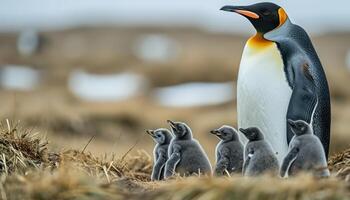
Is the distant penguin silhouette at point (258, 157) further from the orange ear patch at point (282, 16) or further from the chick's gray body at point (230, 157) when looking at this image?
the orange ear patch at point (282, 16)

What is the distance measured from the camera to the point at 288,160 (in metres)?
5.93

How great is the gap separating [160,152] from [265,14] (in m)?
1.55

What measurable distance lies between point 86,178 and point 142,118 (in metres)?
18.4

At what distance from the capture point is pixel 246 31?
2603 inches

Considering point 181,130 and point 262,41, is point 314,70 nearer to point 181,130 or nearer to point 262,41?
point 262,41

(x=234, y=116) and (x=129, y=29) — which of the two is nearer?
(x=234, y=116)

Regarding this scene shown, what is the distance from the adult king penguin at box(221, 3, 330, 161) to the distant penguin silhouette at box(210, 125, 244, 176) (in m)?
0.19

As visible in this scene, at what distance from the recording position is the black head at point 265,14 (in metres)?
7.24

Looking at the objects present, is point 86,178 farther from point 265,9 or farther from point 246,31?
point 246,31

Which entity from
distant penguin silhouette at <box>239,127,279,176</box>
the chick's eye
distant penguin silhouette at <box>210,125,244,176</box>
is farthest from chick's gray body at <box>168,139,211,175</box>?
the chick's eye

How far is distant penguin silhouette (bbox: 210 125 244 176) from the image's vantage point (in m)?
6.80

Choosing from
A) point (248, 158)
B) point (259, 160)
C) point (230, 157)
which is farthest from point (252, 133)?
point (230, 157)

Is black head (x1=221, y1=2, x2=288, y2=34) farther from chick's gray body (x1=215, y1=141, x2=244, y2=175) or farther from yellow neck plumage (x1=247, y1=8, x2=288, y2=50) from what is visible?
chick's gray body (x1=215, y1=141, x2=244, y2=175)

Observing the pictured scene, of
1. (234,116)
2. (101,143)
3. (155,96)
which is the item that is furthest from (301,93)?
(155,96)
